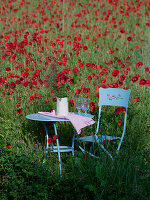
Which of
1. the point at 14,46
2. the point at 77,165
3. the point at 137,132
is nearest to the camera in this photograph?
the point at 77,165

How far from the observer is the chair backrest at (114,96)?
3.81 metres

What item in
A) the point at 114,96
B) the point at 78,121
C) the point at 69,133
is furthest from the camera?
the point at 69,133

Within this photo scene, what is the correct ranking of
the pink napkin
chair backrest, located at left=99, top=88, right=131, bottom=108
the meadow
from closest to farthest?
the meadow, the pink napkin, chair backrest, located at left=99, top=88, right=131, bottom=108

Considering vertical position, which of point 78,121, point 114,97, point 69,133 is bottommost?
point 69,133

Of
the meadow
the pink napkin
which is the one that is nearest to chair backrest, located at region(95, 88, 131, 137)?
the meadow

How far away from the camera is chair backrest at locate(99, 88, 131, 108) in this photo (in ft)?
12.5

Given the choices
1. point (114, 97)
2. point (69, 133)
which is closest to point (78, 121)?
point (114, 97)

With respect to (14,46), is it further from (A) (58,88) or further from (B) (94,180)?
(B) (94,180)

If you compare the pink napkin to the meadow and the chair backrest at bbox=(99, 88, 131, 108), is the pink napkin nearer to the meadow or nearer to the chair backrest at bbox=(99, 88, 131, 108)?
the meadow

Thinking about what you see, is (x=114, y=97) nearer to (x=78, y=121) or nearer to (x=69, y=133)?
(x=78, y=121)

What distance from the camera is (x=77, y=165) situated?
305cm

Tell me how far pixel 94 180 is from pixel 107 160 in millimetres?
303

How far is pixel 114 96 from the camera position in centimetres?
391

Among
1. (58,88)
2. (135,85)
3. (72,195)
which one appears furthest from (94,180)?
(135,85)
